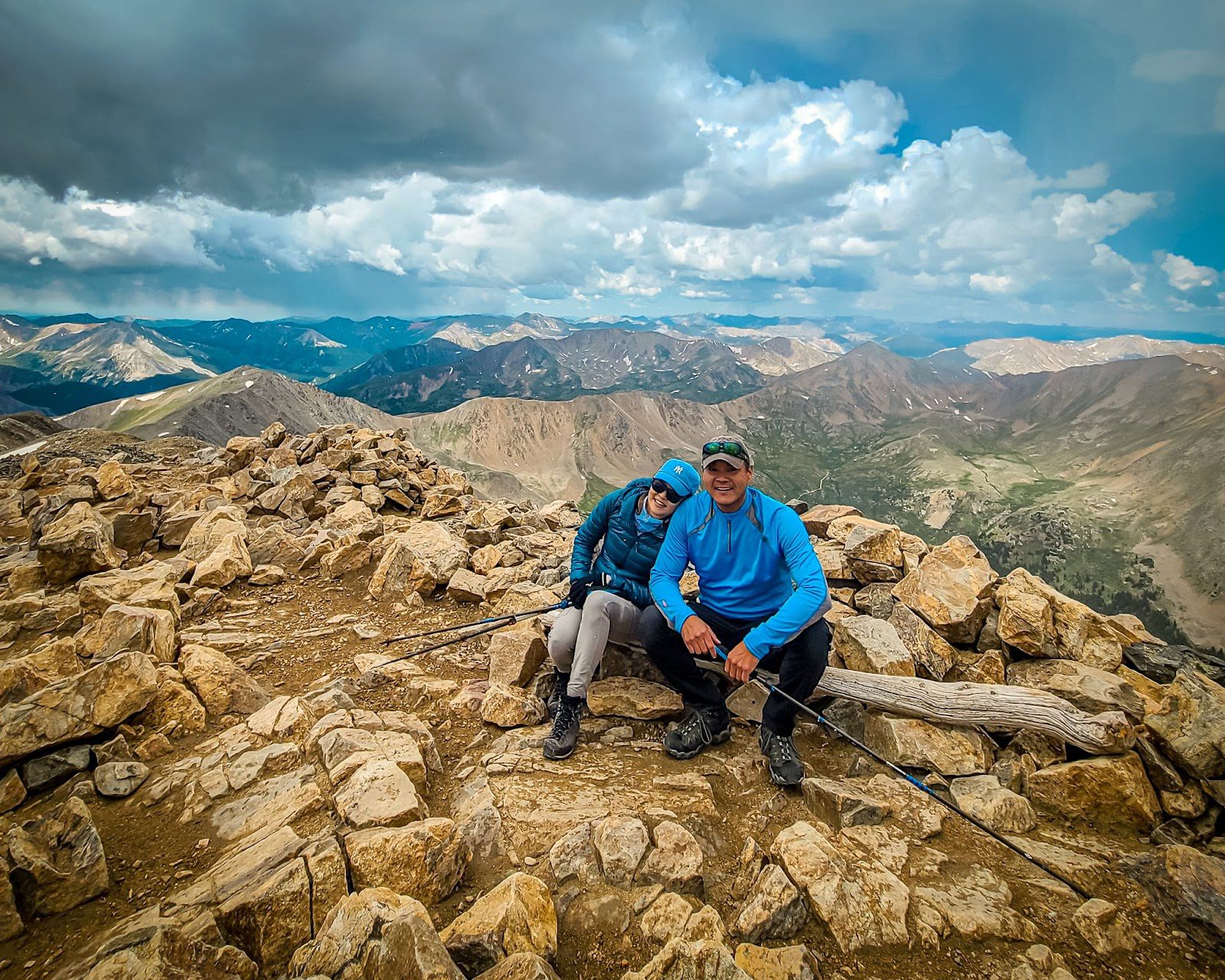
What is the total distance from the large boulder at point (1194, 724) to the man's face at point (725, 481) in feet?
17.0

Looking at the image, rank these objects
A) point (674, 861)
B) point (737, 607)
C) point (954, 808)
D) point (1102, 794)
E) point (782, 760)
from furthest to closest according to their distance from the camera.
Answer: point (737, 607) → point (782, 760) → point (1102, 794) → point (954, 808) → point (674, 861)

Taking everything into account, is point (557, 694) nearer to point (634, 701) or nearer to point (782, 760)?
point (634, 701)

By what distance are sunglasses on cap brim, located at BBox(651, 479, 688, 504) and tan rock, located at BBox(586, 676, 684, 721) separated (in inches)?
105

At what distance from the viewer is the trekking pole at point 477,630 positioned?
8.94 meters

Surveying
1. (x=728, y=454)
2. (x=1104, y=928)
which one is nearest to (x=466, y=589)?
(x=728, y=454)

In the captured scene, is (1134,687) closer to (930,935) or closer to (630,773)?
(930,935)

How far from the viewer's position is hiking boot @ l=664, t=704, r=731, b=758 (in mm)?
6625

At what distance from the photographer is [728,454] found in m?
6.46

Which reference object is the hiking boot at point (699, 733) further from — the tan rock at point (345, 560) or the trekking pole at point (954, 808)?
the tan rock at point (345, 560)

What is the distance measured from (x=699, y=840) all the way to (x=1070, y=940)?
2885mm

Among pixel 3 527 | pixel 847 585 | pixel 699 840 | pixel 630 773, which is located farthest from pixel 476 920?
pixel 3 527

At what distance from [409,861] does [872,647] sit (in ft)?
20.5

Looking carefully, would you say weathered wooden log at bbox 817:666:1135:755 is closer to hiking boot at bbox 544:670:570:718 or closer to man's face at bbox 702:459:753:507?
man's face at bbox 702:459:753:507

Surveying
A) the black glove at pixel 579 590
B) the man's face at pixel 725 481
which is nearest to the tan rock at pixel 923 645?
the man's face at pixel 725 481
